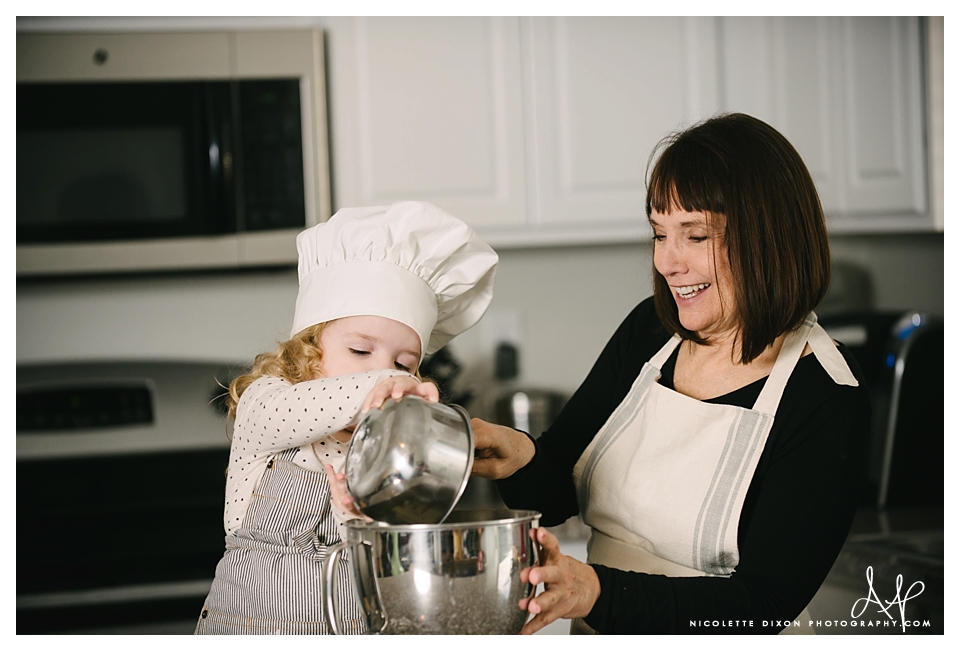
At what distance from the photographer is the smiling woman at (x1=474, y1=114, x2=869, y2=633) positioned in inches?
32.8

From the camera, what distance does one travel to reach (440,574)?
0.63 metres

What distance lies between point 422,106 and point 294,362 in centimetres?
104

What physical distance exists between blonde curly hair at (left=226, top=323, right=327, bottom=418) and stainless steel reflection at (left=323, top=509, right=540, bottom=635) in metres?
0.31

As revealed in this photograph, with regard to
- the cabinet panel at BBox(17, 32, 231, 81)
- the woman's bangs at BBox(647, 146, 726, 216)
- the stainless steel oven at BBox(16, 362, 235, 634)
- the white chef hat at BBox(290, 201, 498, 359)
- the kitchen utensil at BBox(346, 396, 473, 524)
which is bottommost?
the stainless steel oven at BBox(16, 362, 235, 634)

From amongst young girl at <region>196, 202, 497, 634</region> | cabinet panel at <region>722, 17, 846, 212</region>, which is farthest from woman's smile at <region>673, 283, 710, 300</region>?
cabinet panel at <region>722, 17, 846, 212</region>

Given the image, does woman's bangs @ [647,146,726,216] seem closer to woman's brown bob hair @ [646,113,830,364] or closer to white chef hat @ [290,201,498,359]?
woman's brown bob hair @ [646,113,830,364]

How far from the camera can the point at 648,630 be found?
803 millimetres

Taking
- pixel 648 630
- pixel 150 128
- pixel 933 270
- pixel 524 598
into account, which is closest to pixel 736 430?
pixel 648 630

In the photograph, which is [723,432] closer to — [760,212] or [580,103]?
[760,212]

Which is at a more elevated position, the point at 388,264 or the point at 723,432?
the point at 388,264

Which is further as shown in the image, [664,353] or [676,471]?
[664,353]

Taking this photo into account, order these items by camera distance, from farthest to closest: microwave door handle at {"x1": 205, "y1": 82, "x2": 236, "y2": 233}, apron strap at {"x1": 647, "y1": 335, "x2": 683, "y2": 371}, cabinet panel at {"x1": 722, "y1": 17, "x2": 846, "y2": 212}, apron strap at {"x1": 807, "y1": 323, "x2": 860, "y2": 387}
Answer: cabinet panel at {"x1": 722, "y1": 17, "x2": 846, "y2": 212} < microwave door handle at {"x1": 205, "y1": 82, "x2": 236, "y2": 233} < apron strap at {"x1": 647, "y1": 335, "x2": 683, "y2": 371} < apron strap at {"x1": 807, "y1": 323, "x2": 860, "y2": 387}

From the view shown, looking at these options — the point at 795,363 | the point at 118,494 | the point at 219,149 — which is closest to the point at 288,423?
the point at 795,363

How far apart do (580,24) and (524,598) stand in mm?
1525
